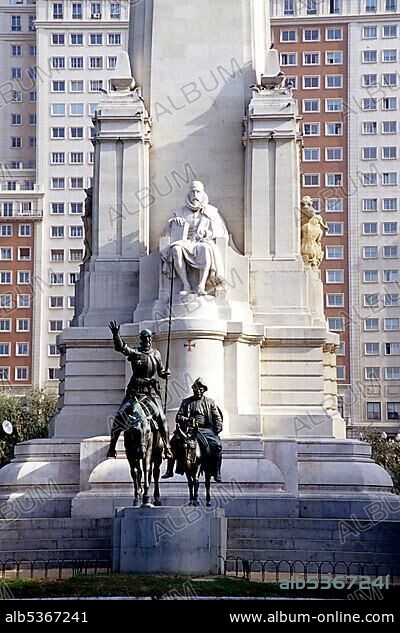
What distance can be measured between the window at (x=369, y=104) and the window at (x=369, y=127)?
4.21 ft

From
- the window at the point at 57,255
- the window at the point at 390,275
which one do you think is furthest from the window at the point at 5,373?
the window at the point at 390,275

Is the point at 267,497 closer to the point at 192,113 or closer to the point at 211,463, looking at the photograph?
the point at 211,463

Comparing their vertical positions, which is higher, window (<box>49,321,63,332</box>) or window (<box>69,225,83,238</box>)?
window (<box>69,225,83,238</box>)

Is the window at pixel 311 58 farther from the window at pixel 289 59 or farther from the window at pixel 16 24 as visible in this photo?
the window at pixel 16 24

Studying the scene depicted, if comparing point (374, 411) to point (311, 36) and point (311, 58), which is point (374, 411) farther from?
point (311, 36)

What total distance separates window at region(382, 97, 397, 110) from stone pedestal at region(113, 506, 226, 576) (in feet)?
317

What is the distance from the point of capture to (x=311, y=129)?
382 feet

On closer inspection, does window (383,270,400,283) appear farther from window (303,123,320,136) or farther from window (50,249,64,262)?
window (50,249,64,262)

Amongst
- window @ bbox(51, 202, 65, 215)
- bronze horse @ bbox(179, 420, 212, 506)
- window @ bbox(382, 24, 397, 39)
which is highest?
window @ bbox(382, 24, 397, 39)

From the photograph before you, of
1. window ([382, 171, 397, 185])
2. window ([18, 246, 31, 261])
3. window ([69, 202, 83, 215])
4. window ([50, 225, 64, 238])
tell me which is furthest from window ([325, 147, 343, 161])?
window ([18, 246, 31, 261])

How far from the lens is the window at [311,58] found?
118 metres

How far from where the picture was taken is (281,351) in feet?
126

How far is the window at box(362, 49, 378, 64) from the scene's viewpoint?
118312 mm
